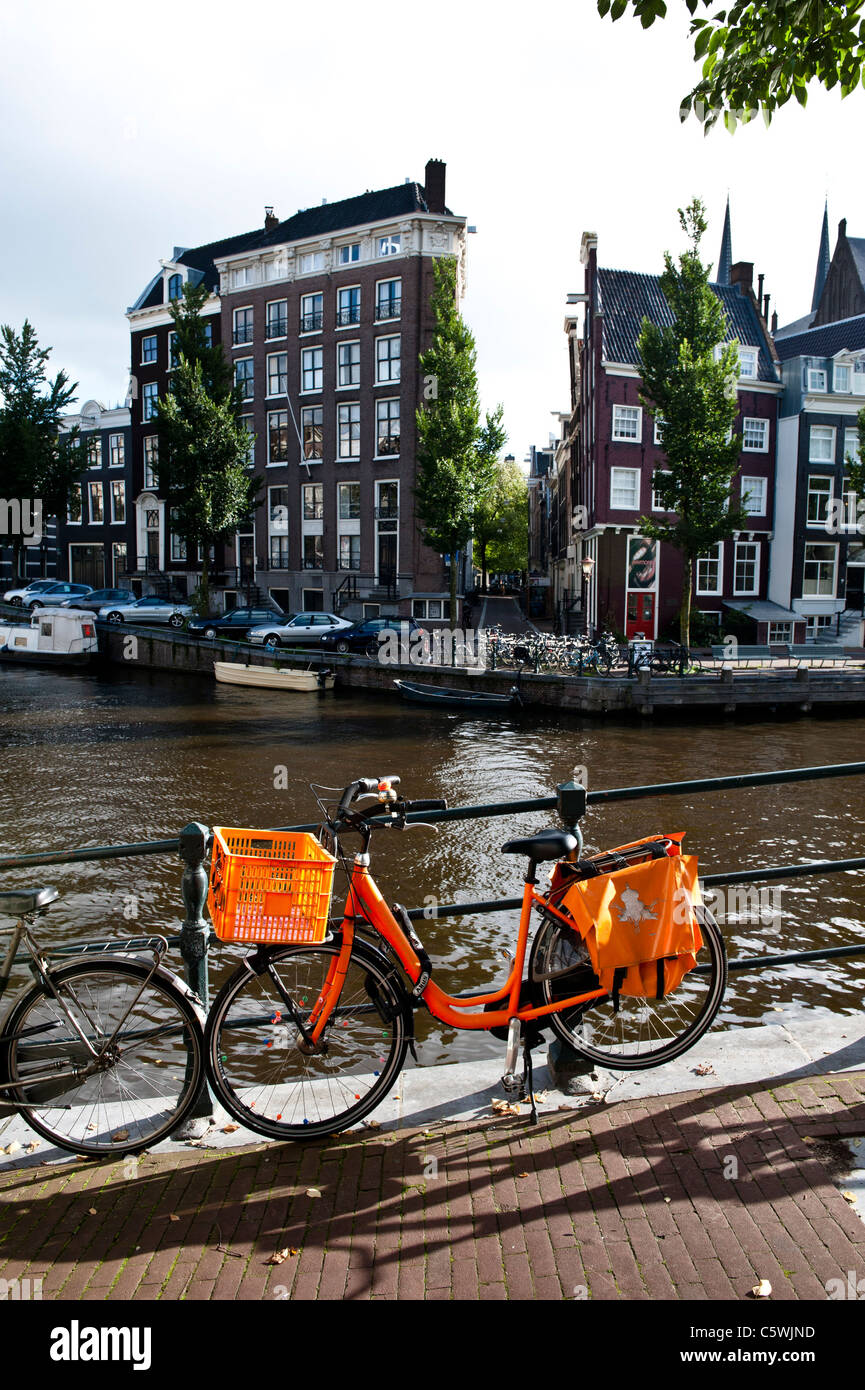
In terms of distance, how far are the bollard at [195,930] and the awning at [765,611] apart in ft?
117

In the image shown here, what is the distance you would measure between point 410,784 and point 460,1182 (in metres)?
14.0

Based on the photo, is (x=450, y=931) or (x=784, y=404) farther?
(x=784, y=404)

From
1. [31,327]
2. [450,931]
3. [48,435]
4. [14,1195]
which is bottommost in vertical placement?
[450,931]

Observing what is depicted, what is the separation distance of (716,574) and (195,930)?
36.7 m

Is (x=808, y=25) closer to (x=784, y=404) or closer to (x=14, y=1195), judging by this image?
(x=14, y=1195)

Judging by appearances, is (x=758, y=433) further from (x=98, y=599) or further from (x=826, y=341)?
(x=98, y=599)

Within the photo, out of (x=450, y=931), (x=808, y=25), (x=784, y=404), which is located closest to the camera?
(x=808, y=25)

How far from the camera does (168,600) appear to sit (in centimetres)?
4172

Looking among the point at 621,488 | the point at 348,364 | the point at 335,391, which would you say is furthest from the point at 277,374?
the point at 621,488

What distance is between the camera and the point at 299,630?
3425cm

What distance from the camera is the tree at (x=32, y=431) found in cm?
4150

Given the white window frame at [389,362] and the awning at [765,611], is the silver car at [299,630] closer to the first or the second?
the white window frame at [389,362]

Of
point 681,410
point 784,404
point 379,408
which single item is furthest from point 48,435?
point 784,404

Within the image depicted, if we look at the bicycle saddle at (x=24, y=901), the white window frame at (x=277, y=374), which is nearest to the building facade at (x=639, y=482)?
the white window frame at (x=277, y=374)
